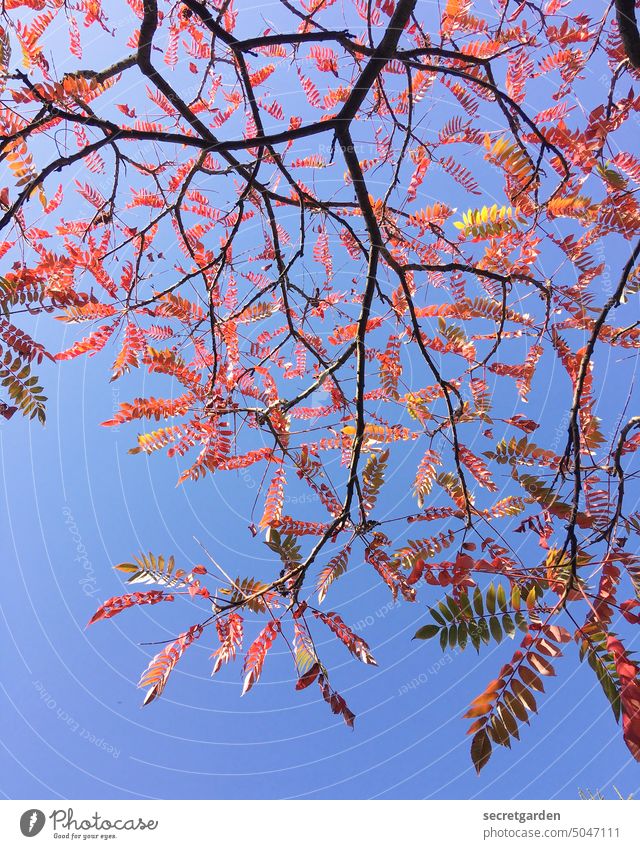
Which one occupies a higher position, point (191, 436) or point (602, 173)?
point (602, 173)

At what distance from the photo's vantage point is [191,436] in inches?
102

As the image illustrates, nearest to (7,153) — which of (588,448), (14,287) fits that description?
(14,287)

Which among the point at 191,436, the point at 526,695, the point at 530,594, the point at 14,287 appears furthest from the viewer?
the point at 191,436

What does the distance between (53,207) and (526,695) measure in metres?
3.40
